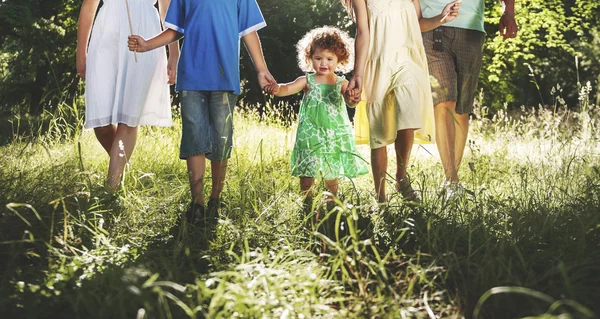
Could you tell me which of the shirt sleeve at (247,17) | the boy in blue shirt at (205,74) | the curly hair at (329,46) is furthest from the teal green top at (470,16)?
the boy in blue shirt at (205,74)

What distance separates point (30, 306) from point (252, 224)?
1.26m

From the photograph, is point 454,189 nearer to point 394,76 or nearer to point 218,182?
point 394,76

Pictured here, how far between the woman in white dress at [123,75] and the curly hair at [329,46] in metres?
0.89

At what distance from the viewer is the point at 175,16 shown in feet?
14.7

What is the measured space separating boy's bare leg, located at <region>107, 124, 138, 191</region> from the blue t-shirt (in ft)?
2.28

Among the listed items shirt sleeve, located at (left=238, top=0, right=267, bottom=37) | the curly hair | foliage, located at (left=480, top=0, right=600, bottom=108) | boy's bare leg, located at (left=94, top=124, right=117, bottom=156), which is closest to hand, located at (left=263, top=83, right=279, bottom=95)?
shirt sleeve, located at (left=238, top=0, right=267, bottom=37)

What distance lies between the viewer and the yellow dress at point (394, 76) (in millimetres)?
4664

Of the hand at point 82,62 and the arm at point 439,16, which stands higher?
the arm at point 439,16

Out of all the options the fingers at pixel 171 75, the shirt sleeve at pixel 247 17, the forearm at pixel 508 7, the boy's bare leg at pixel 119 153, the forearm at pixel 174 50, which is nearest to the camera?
the shirt sleeve at pixel 247 17

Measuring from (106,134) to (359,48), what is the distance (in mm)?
1901

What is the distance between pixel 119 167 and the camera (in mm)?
4781

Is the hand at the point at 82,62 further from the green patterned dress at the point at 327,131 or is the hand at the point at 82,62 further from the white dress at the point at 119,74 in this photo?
the green patterned dress at the point at 327,131

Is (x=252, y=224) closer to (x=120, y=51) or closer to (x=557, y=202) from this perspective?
(x=557, y=202)

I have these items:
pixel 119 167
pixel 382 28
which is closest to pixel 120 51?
pixel 119 167
